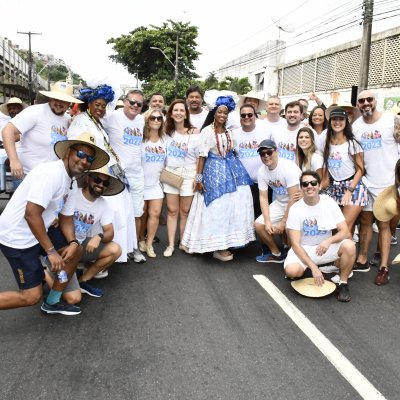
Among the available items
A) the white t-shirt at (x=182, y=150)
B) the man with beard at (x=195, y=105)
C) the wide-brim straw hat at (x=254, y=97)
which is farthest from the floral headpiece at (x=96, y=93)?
the wide-brim straw hat at (x=254, y=97)

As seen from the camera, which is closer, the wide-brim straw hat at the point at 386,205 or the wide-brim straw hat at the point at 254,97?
the wide-brim straw hat at the point at 386,205

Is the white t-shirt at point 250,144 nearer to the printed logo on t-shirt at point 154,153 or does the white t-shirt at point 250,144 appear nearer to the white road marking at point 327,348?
the printed logo on t-shirt at point 154,153

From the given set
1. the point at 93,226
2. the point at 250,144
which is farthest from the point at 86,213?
the point at 250,144

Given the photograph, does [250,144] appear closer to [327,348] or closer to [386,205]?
[386,205]

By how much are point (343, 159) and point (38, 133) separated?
3.35m

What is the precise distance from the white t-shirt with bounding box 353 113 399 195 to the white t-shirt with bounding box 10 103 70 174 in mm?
3382

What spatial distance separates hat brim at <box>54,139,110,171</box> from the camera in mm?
3220

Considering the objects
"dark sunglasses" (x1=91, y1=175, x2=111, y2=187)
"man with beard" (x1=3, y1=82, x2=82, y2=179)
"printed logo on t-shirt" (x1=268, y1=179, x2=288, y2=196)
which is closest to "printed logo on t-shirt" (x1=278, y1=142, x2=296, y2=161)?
"printed logo on t-shirt" (x1=268, y1=179, x2=288, y2=196)

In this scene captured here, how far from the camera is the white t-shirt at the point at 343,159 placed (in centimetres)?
474

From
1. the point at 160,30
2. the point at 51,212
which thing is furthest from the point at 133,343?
the point at 160,30

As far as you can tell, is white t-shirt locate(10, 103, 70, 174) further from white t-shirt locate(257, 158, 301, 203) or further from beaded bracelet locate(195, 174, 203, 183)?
white t-shirt locate(257, 158, 301, 203)

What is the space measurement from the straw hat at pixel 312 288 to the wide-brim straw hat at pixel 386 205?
1078mm

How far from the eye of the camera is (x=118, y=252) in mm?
4113

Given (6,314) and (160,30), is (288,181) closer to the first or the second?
(6,314)
